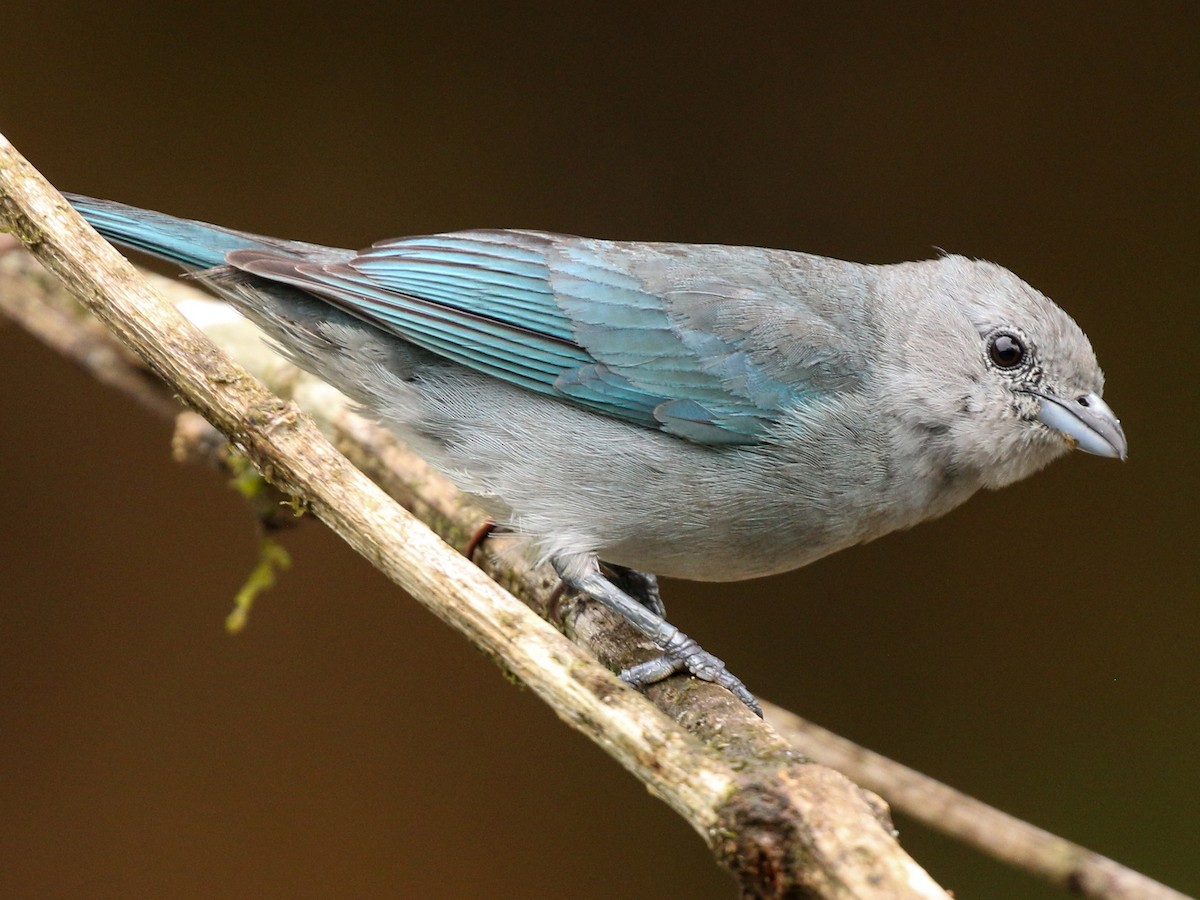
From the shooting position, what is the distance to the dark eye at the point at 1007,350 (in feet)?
11.6

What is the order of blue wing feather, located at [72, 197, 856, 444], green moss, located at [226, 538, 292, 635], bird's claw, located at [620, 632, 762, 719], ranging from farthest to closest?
green moss, located at [226, 538, 292, 635] → blue wing feather, located at [72, 197, 856, 444] → bird's claw, located at [620, 632, 762, 719]

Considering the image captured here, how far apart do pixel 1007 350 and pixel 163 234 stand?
2580 millimetres

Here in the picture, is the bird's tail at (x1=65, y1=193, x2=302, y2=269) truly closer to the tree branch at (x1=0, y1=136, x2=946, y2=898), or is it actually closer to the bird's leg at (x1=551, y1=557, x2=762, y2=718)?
the tree branch at (x1=0, y1=136, x2=946, y2=898)

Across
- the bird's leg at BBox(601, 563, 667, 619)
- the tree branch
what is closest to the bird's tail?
the tree branch

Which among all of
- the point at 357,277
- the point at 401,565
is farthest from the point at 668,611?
the point at 401,565

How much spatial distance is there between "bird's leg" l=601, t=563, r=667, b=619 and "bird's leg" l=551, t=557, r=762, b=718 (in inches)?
24.0

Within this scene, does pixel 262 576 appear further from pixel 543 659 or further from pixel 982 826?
pixel 982 826

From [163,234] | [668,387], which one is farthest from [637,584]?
[163,234]

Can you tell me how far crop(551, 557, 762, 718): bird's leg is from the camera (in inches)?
124

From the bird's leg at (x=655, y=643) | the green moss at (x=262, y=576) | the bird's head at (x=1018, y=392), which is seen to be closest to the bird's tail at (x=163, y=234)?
the green moss at (x=262, y=576)

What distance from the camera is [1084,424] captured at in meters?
3.46

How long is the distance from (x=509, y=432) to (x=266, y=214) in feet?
7.66

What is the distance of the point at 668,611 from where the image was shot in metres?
5.38

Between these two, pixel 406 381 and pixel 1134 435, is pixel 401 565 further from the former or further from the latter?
pixel 1134 435
